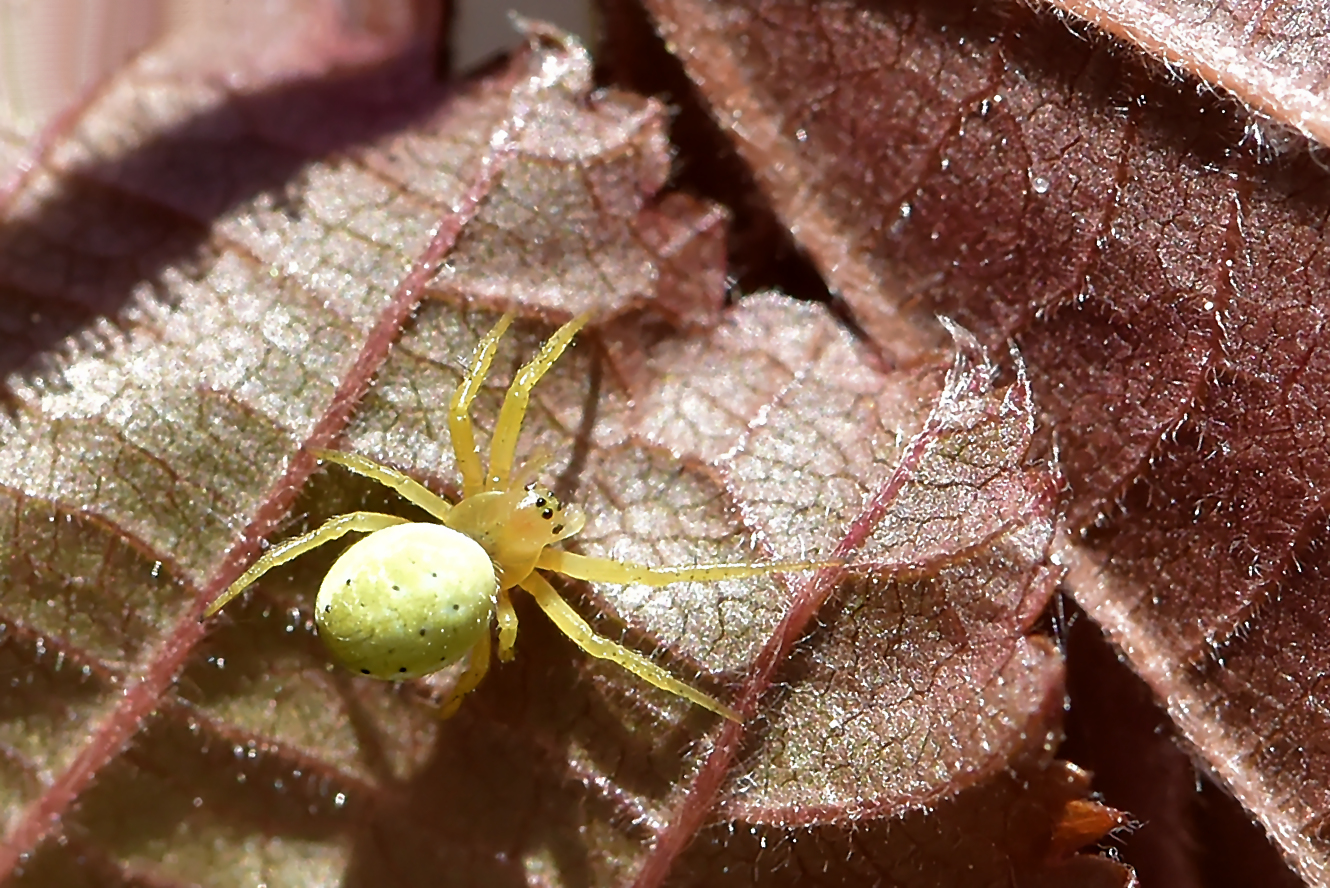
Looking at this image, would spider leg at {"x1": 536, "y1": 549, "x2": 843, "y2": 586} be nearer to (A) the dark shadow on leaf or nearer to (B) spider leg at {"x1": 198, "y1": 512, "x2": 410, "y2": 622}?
(B) spider leg at {"x1": 198, "y1": 512, "x2": 410, "y2": 622}

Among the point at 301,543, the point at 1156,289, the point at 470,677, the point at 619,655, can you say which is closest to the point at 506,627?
the point at 470,677

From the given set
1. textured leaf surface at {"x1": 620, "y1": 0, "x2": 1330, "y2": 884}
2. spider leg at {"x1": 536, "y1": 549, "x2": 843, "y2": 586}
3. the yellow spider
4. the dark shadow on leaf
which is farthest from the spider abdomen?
textured leaf surface at {"x1": 620, "y1": 0, "x2": 1330, "y2": 884}

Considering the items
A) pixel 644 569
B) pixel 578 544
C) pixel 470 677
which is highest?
pixel 644 569

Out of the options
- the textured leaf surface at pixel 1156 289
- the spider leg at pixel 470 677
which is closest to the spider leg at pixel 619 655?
the spider leg at pixel 470 677

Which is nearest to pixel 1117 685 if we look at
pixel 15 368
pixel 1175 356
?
pixel 1175 356

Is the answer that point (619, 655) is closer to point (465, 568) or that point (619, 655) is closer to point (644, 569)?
point (644, 569)

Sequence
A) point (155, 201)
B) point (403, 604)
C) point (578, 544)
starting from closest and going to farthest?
1. point (403, 604)
2. point (578, 544)
3. point (155, 201)

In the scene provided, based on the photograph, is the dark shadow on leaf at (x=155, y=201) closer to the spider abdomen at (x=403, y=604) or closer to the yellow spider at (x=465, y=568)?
the yellow spider at (x=465, y=568)

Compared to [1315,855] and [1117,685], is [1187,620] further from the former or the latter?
[1315,855]
